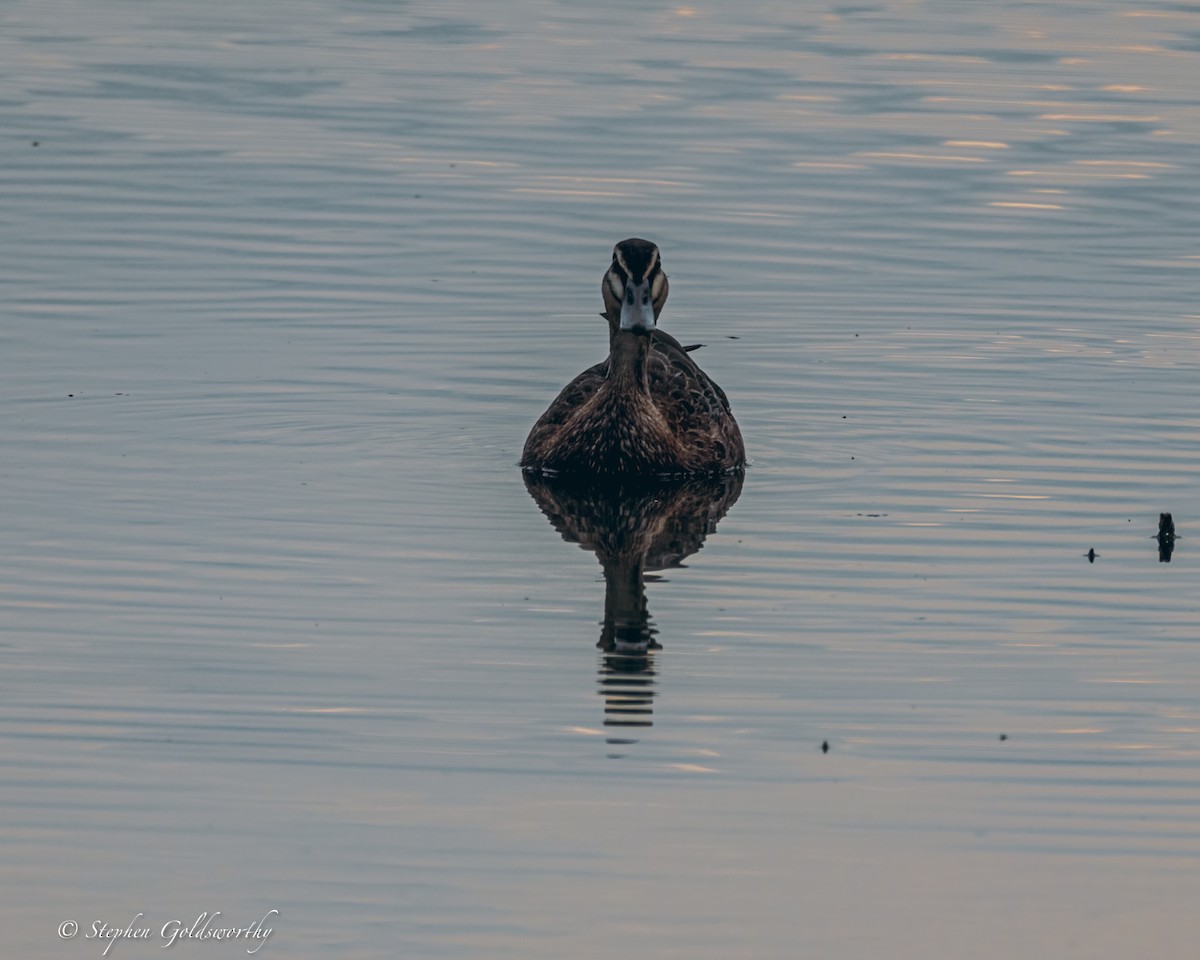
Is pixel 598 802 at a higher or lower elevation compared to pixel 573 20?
lower

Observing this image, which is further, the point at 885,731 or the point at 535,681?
the point at 535,681

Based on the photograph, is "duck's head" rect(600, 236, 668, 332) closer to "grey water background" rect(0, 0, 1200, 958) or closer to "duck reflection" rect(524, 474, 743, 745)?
"duck reflection" rect(524, 474, 743, 745)

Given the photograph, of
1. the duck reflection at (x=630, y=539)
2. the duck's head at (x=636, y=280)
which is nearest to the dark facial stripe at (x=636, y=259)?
the duck's head at (x=636, y=280)

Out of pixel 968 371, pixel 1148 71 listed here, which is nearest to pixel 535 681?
pixel 968 371

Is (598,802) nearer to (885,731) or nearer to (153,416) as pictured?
(885,731)

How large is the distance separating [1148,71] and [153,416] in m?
19.4

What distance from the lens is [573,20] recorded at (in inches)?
1574

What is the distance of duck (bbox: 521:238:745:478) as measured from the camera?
57.3ft

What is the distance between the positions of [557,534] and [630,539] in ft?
1.36

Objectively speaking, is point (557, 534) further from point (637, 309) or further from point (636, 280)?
point (636, 280)

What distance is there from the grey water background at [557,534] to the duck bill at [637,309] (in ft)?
4.10

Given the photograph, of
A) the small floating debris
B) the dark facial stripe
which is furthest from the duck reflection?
the small floating debris

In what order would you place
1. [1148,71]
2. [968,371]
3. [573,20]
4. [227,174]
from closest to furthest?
[968,371], [227,174], [1148,71], [573,20]

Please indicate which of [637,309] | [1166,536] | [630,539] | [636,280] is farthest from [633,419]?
[1166,536]
